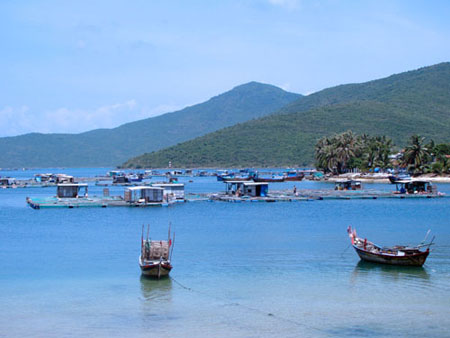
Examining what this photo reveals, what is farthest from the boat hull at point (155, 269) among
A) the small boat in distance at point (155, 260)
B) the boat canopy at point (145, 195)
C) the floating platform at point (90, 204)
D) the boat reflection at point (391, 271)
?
the boat canopy at point (145, 195)

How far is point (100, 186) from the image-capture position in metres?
105

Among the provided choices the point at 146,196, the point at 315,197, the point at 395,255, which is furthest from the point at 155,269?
the point at 315,197

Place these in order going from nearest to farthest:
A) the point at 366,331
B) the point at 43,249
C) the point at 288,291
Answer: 1. the point at 366,331
2. the point at 288,291
3. the point at 43,249

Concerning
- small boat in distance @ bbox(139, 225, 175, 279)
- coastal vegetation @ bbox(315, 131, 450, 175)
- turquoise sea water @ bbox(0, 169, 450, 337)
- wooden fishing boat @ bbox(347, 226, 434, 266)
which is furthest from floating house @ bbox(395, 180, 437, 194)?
small boat in distance @ bbox(139, 225, 175, 279)

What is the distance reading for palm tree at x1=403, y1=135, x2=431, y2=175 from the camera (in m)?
98.3

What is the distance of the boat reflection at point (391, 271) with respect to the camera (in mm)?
25200

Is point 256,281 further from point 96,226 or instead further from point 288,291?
point 96,226

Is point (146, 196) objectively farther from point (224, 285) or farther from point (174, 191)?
point (224, 285)

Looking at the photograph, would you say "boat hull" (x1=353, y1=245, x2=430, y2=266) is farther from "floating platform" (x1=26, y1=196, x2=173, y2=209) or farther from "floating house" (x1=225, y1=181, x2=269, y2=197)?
"floating house" (x1=225, y1=181, x2=269, y2=197)

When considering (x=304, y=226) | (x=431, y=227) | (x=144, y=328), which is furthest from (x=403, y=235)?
(x=144, y=328)

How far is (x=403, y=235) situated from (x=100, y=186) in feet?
242

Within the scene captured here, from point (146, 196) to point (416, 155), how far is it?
54944mm

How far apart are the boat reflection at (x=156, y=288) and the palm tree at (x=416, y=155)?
8055cm

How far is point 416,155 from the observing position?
323 ft
